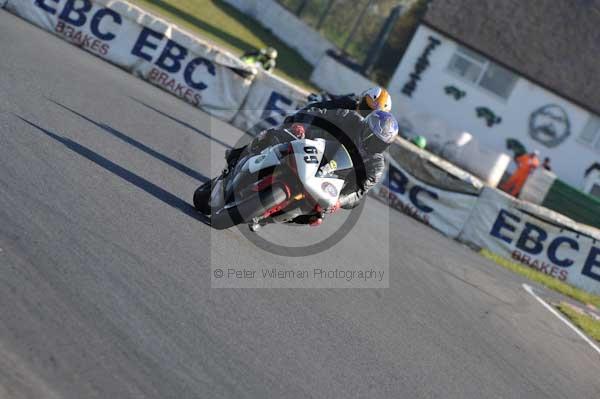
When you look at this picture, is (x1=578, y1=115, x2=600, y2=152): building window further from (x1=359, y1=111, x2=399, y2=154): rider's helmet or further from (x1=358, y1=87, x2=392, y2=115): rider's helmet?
(x1=359, y1=111, x2=399, y2=154): rider's helmet

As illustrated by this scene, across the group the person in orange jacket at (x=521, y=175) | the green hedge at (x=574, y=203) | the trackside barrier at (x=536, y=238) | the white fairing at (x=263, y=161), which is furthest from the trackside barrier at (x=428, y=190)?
the person in orange jacket at (x=521, y=175)

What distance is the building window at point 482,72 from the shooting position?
35.4 m

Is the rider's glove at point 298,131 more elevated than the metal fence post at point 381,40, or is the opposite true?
the metal fence post at point 381,40

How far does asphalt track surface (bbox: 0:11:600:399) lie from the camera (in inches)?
209

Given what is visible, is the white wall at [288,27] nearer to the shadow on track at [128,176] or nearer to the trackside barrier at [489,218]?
the trackside barrier at [489,218]

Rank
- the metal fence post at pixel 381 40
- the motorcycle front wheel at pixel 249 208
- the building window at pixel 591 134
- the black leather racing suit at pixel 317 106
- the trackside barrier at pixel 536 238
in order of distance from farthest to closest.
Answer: the metal fence post at pixel 381 40, the building window at pixel 591 134, the trackside barrier at pixel 536 238, the black leather racing suit at pixel 317 106, the motorcycle front wheel at pixel 249 208

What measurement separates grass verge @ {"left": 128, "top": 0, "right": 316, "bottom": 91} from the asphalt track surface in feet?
60.8

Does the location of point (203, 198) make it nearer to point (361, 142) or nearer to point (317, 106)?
point (361, 142)

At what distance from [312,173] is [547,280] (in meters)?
9.60

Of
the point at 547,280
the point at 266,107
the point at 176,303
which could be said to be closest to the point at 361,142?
the point at 176,303

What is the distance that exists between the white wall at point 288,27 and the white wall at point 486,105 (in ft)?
13.5

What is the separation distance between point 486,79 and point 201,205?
92.7 feet

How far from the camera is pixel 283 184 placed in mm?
8352

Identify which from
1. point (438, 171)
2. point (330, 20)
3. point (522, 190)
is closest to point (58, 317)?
point (438, 171)
